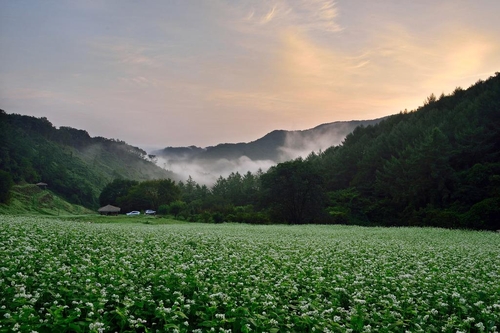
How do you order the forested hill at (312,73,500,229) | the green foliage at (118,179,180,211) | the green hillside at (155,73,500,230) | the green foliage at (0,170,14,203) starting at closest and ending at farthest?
the forested hill at (312,73,500,229), the green hillside at (155,73,500,230), the green foliage at (0,170,14,203), the green foliage at (118,179,180,211)

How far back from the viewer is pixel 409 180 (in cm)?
5769

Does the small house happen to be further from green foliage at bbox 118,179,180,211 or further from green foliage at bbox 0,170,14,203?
green foliage at bbox 0,170,14,203

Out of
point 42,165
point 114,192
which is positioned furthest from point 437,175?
point 42,165

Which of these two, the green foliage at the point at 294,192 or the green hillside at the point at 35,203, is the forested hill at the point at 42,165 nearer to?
the green hillside at the point at 35,203

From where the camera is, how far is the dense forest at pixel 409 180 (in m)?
47.9

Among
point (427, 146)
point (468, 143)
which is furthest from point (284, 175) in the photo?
point (468, 143)

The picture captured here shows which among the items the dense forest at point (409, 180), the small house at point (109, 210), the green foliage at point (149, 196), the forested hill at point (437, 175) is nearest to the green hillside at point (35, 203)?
the small house at point (109, 210)

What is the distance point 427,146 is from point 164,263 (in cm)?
5240

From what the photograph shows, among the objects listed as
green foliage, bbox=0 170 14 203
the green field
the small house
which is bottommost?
the small house

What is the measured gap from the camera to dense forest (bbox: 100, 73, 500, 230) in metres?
47.9

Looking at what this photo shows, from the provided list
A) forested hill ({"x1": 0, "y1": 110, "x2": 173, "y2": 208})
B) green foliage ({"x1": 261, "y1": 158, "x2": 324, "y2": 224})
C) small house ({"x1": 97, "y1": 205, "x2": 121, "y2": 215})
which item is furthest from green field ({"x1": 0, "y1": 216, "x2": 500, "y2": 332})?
forested hill ({"x1": 0, "y1": 110, "x2": 173, "y2": 208})

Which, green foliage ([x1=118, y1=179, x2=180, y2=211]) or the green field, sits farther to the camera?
green foliage ([x1=118, y1=179, x2=180, y2=211])

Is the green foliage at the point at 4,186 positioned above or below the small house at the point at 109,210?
above

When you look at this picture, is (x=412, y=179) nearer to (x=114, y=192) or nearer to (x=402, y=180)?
(x=402, y=180)
